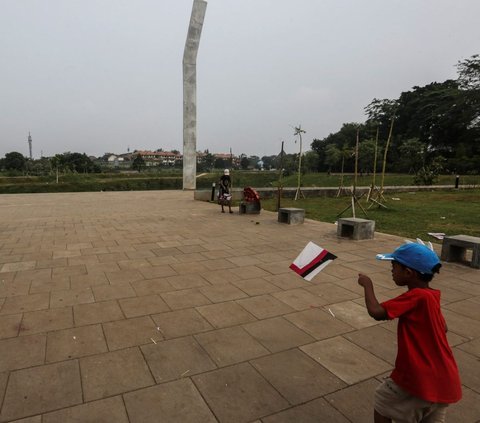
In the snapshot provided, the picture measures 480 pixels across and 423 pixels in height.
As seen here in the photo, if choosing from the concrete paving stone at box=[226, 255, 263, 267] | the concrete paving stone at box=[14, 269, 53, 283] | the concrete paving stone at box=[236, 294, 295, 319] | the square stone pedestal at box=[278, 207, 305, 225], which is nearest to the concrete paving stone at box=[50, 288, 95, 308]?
the concrete paving stone at box=[14, 269, 53, 283]

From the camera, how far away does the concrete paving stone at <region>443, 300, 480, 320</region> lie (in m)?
3.82

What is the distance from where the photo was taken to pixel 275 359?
2836 mm

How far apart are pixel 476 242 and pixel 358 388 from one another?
4197mm

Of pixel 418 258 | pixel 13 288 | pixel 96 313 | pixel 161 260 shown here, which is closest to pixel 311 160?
pixel 161 260

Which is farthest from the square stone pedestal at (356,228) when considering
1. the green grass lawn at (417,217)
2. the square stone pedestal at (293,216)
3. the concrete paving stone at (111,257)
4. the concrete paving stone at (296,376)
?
the concrete paving stone at (296,376)

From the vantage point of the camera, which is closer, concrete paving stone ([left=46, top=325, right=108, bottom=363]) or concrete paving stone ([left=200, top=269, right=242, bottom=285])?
concrete paving stone ([left=46, top=325, right=108, bottom=363])

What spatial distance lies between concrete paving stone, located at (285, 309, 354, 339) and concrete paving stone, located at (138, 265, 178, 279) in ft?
6.69

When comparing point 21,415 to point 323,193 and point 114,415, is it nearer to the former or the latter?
point 114,415

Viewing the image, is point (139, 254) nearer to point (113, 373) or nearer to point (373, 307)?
point (113, 373)

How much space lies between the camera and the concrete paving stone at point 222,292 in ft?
13.5

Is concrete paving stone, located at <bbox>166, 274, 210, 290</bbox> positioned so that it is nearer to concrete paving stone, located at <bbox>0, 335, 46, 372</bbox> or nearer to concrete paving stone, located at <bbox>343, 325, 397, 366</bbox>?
concrete paving stone, located at <bbox>0, 335, 46, 372</bbox>

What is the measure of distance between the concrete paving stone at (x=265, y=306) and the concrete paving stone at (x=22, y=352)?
192 centimetres

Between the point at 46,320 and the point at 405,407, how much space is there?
319 cm

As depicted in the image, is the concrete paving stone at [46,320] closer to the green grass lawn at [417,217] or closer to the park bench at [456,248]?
the park bench at [456,248]
